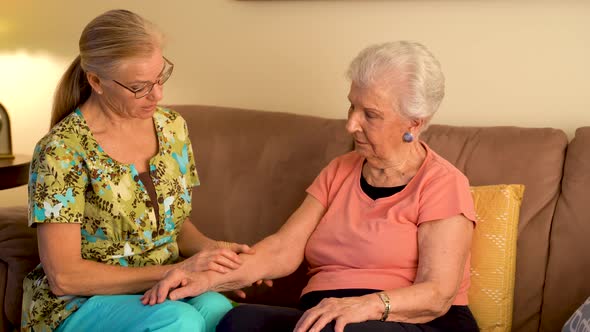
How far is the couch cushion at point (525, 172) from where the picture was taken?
226 centimetres

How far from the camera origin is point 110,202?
2070 millimetres

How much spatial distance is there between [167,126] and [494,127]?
1.01 metres

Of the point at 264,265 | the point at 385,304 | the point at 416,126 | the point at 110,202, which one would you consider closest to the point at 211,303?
the point at 264,265

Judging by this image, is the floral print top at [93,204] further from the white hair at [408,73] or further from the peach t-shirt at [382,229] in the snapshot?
the white hair at [408,73]

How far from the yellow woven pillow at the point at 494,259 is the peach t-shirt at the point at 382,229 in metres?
0.08

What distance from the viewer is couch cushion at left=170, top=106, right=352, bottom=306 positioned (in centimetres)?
254

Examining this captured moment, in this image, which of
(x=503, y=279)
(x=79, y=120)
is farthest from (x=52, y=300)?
(x=503, y=279)

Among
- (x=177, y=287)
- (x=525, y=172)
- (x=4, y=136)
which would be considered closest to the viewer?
(x=177, y=287)

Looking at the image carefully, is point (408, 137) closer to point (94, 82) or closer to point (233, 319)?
point (233, 319)

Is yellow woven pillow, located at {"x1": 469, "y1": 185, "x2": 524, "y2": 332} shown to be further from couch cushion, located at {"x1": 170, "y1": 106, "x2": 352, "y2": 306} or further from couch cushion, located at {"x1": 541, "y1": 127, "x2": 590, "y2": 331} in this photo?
couch cushion, located at {"x1": 170, "y1": 106, "x2": 352, "y2": 306}

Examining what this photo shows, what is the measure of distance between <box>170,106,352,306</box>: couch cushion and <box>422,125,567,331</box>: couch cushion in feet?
1.29

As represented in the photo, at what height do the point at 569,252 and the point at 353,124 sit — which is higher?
the point at 353,124

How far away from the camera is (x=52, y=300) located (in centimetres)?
208

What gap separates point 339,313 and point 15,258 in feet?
3.46
